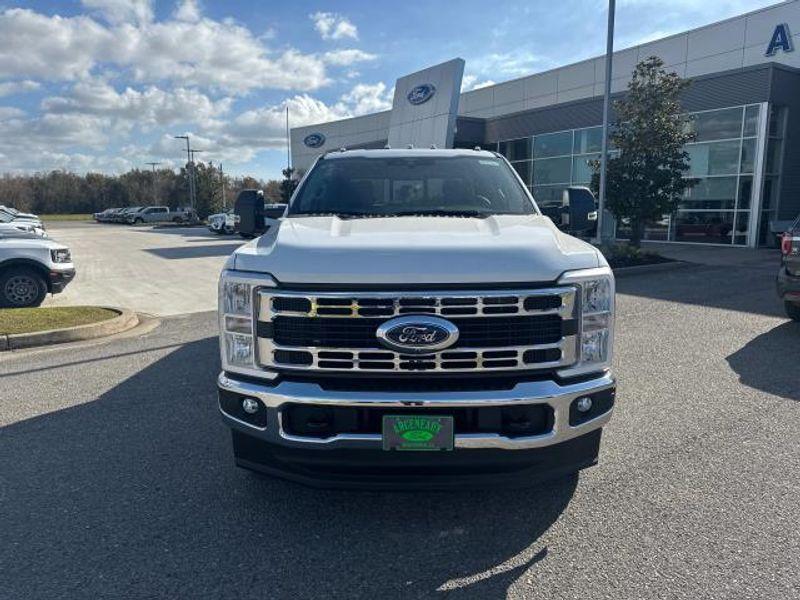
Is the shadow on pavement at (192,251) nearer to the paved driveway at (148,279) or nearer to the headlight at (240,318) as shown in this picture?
the paved driveway at (148,279)

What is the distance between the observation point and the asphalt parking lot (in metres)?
2.64

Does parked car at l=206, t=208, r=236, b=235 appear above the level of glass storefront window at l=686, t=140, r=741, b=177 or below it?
below

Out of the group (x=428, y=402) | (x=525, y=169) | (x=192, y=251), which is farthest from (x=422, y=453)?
(x=525, y=169)

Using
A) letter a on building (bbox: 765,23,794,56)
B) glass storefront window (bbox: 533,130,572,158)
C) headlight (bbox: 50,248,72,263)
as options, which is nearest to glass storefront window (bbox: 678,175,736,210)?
glass storefront window (bbox: 533,130,572,158)

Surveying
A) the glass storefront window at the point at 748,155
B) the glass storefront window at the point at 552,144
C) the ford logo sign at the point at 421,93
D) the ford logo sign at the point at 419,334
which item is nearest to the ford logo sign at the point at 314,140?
the ford logo sign at the point at 421,93

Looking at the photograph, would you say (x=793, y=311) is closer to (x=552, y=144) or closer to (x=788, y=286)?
(x=788, y=286)

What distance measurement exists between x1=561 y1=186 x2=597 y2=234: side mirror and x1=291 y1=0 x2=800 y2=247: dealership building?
12947 mm

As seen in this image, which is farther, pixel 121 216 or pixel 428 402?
pixel 121 216

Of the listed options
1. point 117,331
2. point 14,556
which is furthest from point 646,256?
point 14,556

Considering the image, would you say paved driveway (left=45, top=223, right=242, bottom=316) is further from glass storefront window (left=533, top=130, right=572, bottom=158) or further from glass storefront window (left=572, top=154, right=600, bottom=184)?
glass storefront window (left=572, top=154, right=600, bottom=184)

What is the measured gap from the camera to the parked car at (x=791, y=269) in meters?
7.39

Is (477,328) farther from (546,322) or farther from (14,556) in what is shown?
(14,556)

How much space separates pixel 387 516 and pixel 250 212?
266 cm

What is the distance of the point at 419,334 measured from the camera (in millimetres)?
2729
